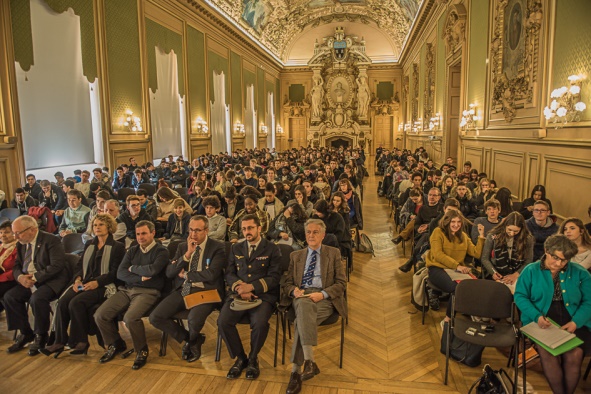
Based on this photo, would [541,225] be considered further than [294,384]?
Yes

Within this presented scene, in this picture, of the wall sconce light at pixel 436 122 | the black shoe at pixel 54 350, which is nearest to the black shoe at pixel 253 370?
the black shoe at pixel 54 350

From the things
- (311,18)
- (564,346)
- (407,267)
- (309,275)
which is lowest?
(407,267)

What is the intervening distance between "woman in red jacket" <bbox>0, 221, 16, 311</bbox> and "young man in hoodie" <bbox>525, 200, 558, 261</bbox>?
6.16m

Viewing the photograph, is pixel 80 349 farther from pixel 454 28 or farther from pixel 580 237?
pixel 454 28

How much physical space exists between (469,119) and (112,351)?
11198 mm

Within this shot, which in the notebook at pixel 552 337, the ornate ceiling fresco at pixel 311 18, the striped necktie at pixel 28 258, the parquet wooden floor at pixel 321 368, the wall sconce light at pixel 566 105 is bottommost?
the parquet wooden floor at pixel 321 368

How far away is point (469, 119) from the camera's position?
1232cm

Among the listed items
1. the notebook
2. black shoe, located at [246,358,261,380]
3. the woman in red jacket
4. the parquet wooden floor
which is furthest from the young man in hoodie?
the woman in red jacket

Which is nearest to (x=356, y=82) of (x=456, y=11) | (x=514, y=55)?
(x=456, y=11)

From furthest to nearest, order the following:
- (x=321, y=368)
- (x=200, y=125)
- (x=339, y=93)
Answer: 1. (x=339, y=93)
2. (x=200, y=125)
3. (x=321, y=368)

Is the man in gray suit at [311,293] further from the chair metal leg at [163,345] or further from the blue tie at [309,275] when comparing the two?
the chair metal leg at [163,345]

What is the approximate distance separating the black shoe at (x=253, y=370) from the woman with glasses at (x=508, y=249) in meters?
2.69

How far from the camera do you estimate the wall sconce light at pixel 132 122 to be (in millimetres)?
12750

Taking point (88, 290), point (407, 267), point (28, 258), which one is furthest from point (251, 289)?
point (407, 267)
